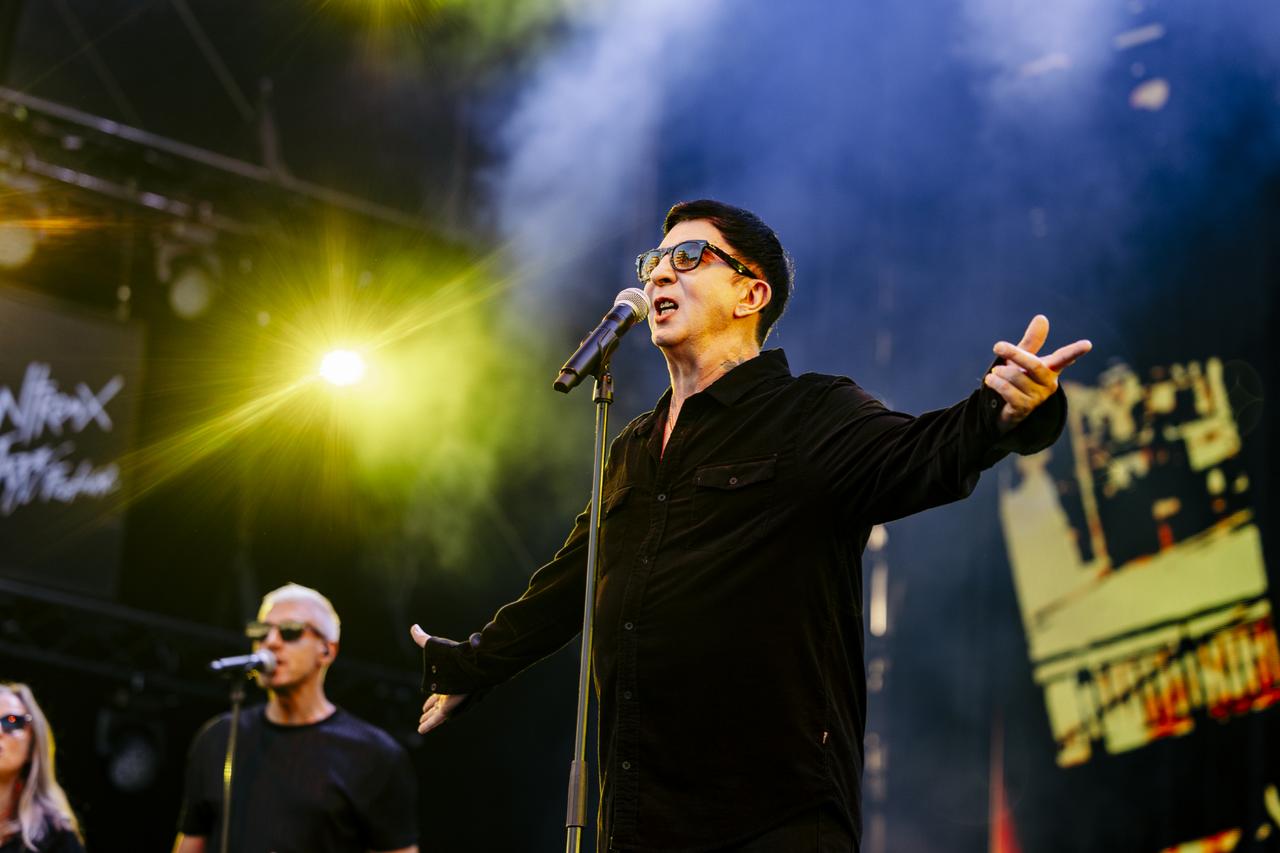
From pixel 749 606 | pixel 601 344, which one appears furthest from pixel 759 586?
pixel 601 344

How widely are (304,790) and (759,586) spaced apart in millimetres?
2944

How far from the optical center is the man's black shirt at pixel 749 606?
2.30 metres

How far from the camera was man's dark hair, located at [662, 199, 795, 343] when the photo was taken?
9.52 feet

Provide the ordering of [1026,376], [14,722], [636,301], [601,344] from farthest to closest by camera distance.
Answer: [14,722] < [636,301] < [601,344] < [1026,376]

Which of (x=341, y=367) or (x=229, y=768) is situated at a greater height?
(x=341, y=367)

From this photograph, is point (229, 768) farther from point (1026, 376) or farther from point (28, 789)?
point (1026, 376)

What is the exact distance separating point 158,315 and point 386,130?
167 centimetres

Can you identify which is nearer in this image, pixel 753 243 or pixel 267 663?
pixel 753 243

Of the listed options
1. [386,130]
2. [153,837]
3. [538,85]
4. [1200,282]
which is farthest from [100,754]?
[1200,282]

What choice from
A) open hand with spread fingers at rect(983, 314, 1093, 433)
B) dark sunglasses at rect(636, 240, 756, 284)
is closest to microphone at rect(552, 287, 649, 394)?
dark sunglasses at rect(636, 240, 756, 284)

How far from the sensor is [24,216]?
7066 mm

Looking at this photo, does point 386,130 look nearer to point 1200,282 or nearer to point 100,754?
point 100,754

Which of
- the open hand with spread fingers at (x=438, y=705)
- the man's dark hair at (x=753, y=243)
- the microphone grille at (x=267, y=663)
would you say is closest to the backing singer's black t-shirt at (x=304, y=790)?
the microphone grille at (x=267, y=663)

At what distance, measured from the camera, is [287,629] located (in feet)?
17.4
